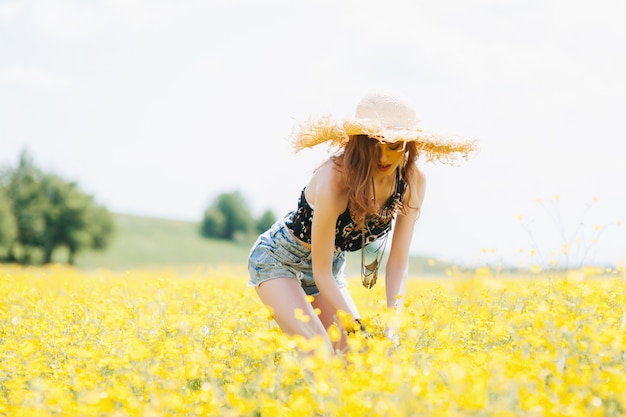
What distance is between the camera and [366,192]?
157 inches

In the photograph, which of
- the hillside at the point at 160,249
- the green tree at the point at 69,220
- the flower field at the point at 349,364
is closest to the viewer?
the flower field at the point at 349,364

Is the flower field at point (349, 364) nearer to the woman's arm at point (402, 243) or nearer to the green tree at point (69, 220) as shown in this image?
the woman's arm at point (402, 243)

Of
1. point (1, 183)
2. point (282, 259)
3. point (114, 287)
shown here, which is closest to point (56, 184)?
point (1, 183)

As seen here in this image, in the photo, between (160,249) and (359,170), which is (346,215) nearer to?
(359,170)

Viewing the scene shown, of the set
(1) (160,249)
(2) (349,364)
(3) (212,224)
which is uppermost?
(2) (349,364)

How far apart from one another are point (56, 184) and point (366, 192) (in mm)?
44896

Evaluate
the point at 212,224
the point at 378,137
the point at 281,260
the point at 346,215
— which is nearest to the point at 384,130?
the point at 378,137

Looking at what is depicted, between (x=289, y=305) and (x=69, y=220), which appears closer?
(x=289, y=305)

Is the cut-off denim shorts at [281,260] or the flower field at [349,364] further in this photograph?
the cut-off denim shorts at [281,260]

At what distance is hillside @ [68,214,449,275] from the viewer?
52719 mm

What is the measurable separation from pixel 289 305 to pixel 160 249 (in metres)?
57.4

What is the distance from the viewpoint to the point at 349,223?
426 centimetres

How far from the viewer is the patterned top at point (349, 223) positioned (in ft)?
14.1

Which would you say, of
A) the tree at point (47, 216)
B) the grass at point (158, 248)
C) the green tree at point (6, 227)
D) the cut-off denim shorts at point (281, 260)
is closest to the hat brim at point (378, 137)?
the cut-off denim shorts at point (281, 260)
